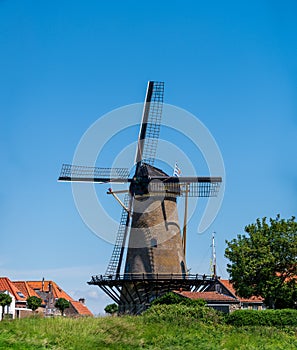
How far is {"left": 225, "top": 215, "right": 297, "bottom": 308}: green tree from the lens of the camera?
112ft

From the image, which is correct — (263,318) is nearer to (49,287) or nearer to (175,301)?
(175,301)

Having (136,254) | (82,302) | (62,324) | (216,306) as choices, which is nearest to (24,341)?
(62,324)

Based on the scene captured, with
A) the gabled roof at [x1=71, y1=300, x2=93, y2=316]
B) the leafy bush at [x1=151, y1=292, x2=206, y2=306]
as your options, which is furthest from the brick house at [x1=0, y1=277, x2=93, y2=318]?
the leafy bush at [x1=151, y1=292, x2=206, y2=306]

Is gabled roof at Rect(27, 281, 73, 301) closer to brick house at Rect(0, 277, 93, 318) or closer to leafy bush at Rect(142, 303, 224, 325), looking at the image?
brick house at Rect(0, 277, 93, 318)

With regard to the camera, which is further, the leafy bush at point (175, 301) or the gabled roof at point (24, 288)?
the gabled roof at point (24, 288)

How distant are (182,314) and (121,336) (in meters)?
8.60

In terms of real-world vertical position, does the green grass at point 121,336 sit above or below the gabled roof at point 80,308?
below

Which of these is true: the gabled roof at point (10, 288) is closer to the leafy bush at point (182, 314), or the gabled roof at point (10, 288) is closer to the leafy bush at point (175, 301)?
the leafy bush at point (175, 301)

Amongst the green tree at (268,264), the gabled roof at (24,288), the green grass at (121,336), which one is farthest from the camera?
the gabled roof at (24,288)

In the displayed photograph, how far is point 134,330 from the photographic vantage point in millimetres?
20469

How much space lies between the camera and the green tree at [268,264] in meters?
34.1

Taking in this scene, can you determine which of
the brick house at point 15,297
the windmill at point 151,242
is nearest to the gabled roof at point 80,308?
the brick house at point 15,297

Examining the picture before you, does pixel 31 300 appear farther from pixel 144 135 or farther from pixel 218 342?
pixel 218 342

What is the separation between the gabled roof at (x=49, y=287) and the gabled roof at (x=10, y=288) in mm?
7859
